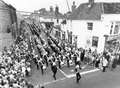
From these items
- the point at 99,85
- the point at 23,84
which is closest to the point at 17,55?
the point at 23,84

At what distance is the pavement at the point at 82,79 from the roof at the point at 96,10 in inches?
311

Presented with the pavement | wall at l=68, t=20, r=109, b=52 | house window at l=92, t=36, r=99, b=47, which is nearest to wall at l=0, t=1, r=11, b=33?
the pavement

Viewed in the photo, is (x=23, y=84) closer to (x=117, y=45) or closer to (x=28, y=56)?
(x=28, y=56)

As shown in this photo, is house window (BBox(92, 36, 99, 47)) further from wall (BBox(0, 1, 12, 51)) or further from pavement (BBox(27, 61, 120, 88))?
wall (BBox(0, 1, 12, 51))

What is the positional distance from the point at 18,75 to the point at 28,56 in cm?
343

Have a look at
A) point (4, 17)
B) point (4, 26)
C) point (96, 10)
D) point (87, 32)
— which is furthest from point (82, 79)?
point (4, 17)

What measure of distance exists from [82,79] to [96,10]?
10755 millimetres

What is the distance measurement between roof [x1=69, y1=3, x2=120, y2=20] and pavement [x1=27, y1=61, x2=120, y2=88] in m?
7.91

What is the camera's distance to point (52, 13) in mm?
33062

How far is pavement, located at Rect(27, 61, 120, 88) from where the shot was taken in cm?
891

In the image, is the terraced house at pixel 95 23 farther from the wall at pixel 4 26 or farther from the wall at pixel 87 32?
the wall at pixel 4 26

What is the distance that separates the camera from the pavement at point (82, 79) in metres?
8.91

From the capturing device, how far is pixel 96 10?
1703 cm

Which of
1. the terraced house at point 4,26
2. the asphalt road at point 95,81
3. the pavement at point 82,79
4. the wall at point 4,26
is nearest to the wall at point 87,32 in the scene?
the pavement at point 82,79
